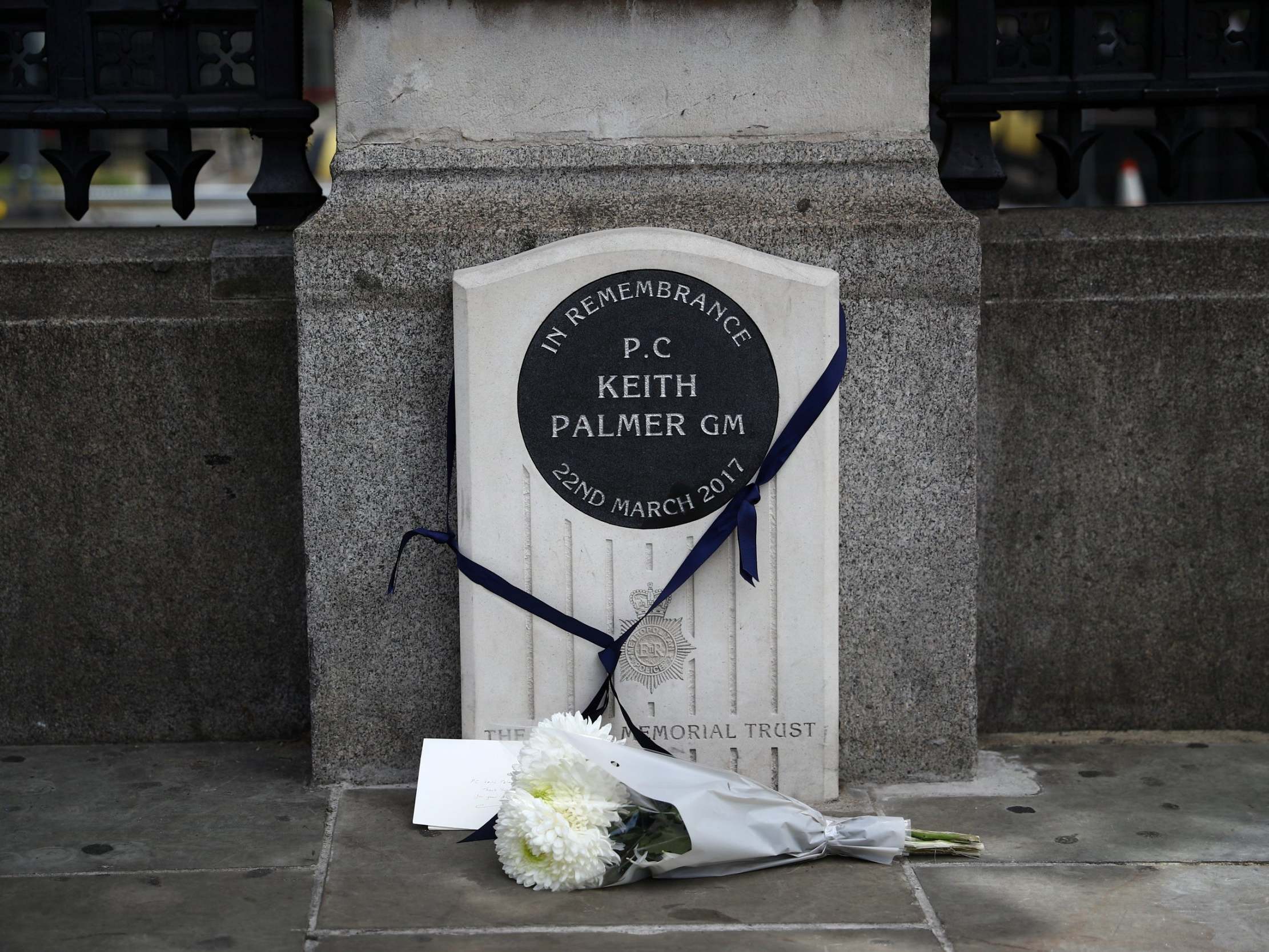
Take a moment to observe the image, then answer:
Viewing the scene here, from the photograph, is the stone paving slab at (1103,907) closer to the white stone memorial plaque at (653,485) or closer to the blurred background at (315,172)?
the white stone memorial plaque at (653,485)

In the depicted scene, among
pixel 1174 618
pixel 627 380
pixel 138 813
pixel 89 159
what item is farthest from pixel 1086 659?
pixel 89 159

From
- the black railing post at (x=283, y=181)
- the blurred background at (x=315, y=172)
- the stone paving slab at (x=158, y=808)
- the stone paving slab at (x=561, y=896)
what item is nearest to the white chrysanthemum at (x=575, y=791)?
the stone paving slab at (x=561, y=896)

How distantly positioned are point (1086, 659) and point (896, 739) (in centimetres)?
82

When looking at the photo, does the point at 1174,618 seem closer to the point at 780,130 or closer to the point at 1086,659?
the point at 1086,659

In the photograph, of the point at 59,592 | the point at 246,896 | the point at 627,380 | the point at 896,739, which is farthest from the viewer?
the point at 59,592

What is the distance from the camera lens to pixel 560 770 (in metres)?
3.71

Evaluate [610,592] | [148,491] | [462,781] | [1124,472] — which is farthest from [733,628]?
[148,491]

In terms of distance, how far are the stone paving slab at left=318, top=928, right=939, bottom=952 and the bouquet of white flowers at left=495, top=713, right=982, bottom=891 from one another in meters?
0.23

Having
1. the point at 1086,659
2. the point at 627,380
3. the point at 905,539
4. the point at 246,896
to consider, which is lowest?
the point at 246,896

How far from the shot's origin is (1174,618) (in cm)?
489

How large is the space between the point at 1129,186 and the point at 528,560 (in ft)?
59.7

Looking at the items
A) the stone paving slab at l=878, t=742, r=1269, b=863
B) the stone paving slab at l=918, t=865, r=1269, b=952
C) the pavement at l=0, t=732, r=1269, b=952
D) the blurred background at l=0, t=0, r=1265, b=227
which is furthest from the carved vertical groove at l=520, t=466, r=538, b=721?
the blurred background at l=0, t=0, r=1265, b=227

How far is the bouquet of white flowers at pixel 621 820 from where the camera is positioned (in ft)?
12.0

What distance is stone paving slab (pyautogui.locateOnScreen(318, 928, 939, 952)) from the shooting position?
11.2ft
